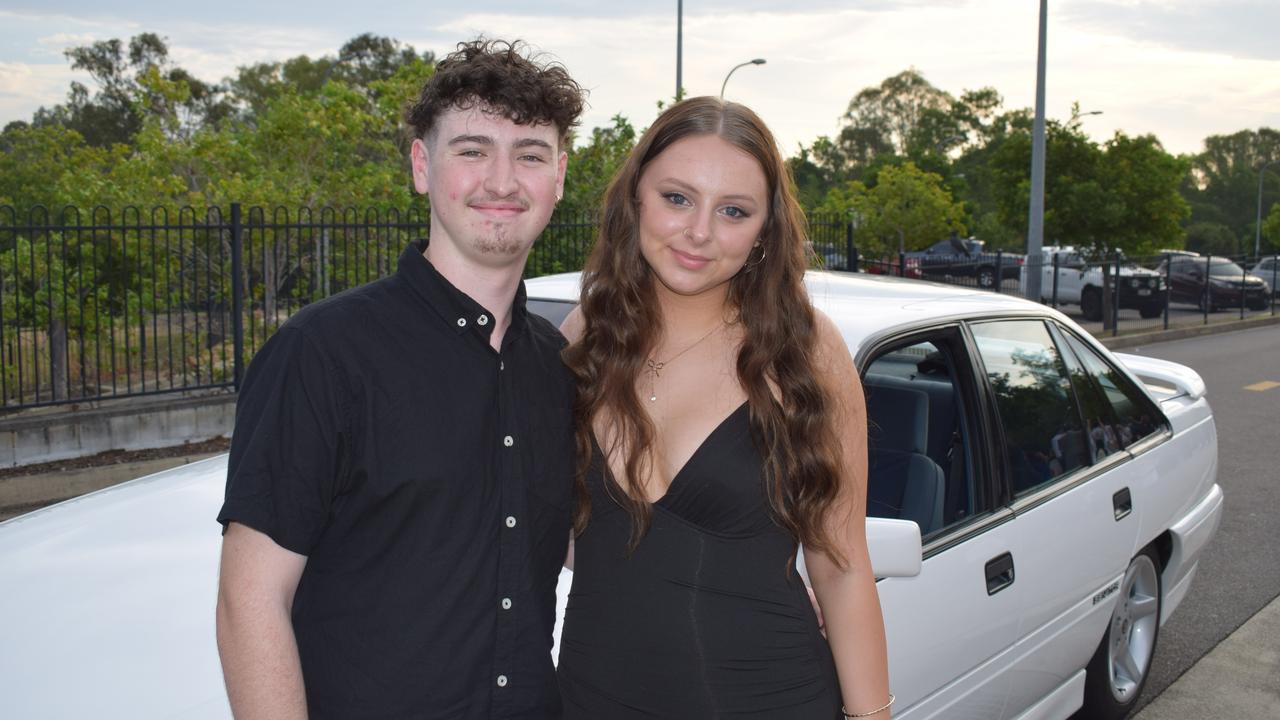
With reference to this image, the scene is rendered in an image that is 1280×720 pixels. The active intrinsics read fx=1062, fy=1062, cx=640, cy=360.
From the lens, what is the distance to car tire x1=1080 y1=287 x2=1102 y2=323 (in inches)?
885

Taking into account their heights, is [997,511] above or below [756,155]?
below

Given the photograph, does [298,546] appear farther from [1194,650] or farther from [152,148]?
[152,148]

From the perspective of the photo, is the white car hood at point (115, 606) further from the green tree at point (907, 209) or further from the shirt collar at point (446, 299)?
the green tree at point (907, 209)

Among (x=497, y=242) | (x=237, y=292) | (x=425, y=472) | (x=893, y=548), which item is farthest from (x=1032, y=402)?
(x=237, y=292)

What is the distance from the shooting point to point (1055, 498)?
3.43 m

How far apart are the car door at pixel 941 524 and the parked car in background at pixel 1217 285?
25.3m

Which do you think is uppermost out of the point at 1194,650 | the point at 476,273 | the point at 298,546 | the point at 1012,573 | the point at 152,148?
the point at 152,148

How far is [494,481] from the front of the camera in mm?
1708

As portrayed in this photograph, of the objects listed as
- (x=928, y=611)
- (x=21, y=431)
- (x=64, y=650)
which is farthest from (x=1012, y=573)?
(x=21, y=431)

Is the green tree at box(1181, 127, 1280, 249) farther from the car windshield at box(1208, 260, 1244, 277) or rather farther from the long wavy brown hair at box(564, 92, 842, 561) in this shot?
the long wavy brown hair at box(564, 92, 842, 561)

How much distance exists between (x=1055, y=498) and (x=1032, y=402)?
0.35 m

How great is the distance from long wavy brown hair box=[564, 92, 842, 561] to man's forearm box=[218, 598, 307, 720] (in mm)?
730

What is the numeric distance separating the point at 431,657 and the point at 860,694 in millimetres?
995

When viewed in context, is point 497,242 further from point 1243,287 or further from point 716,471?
point 1243,287
